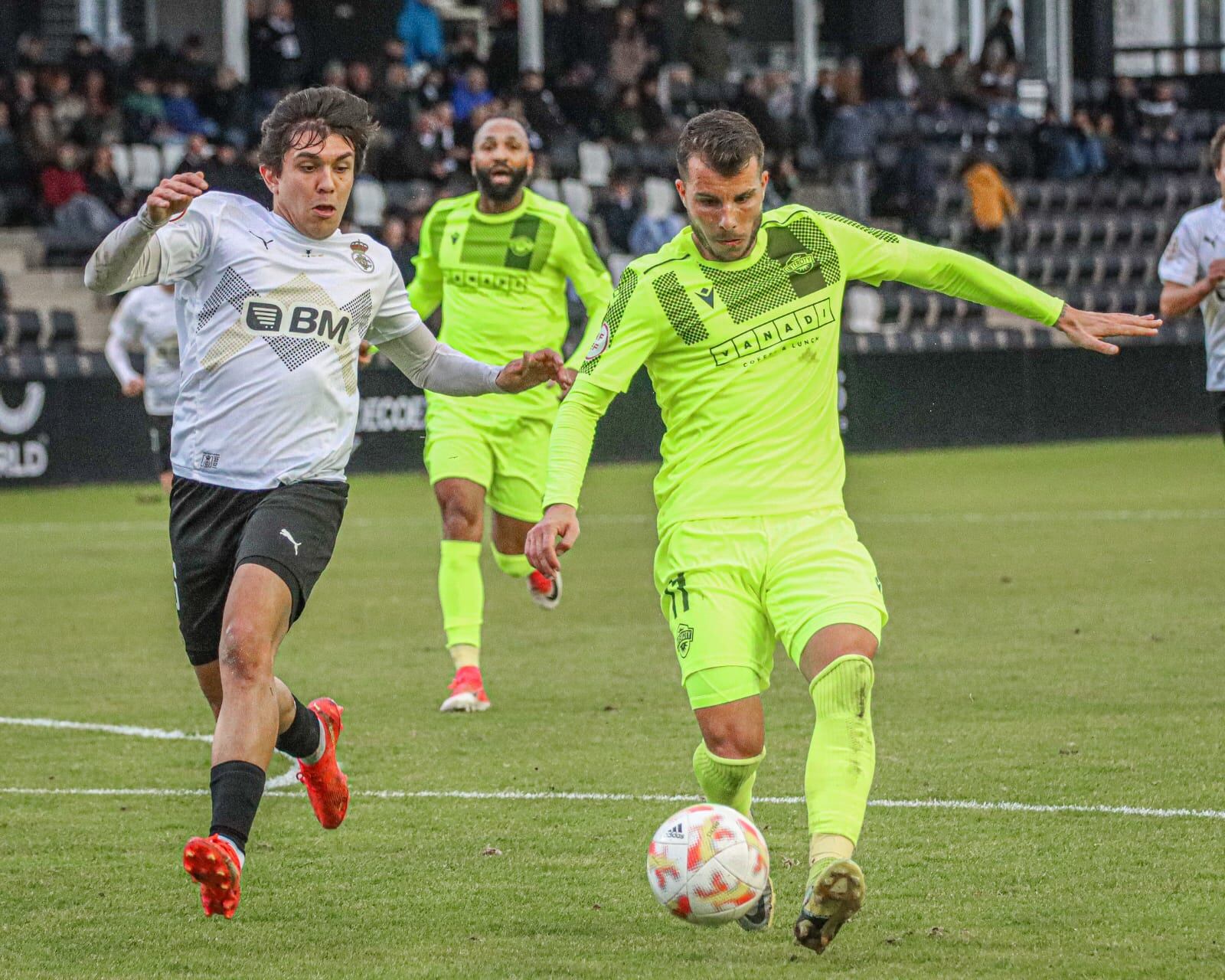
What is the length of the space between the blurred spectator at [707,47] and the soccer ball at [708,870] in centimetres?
2425

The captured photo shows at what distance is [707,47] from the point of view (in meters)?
28.0

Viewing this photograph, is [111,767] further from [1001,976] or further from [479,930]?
[1001,976]

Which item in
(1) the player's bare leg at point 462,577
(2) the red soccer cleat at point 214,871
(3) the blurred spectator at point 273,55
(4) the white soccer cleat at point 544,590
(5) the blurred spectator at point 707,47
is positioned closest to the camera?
(2) the red soccer cleat at point 214,871

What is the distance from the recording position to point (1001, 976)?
4383 millimetres

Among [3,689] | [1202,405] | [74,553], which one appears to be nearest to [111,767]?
[3,689]

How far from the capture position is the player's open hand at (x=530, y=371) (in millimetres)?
5566

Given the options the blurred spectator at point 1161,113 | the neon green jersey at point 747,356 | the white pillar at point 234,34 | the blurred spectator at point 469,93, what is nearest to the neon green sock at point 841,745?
the neon green jersey at point 747,356

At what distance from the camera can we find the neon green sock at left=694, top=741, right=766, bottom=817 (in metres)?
4.89

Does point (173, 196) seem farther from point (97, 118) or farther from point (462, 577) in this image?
point (97, 118)

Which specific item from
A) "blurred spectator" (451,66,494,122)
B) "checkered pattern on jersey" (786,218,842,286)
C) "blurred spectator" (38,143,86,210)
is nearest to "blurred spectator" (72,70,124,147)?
"blurred spectator" (38,143,86,210)

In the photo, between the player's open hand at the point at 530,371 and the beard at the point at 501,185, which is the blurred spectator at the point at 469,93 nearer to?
the beard at the point at 501,185

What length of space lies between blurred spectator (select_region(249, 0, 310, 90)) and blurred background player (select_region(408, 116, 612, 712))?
602 inches

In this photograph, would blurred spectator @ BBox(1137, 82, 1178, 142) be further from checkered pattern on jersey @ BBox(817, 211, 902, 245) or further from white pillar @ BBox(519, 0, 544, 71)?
checkered pattern on jersey @ BBox(817, 211, 902, 245)

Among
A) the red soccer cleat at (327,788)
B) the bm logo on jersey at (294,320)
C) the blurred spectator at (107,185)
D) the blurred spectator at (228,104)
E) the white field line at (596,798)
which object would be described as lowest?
the white field line at (596,798)
